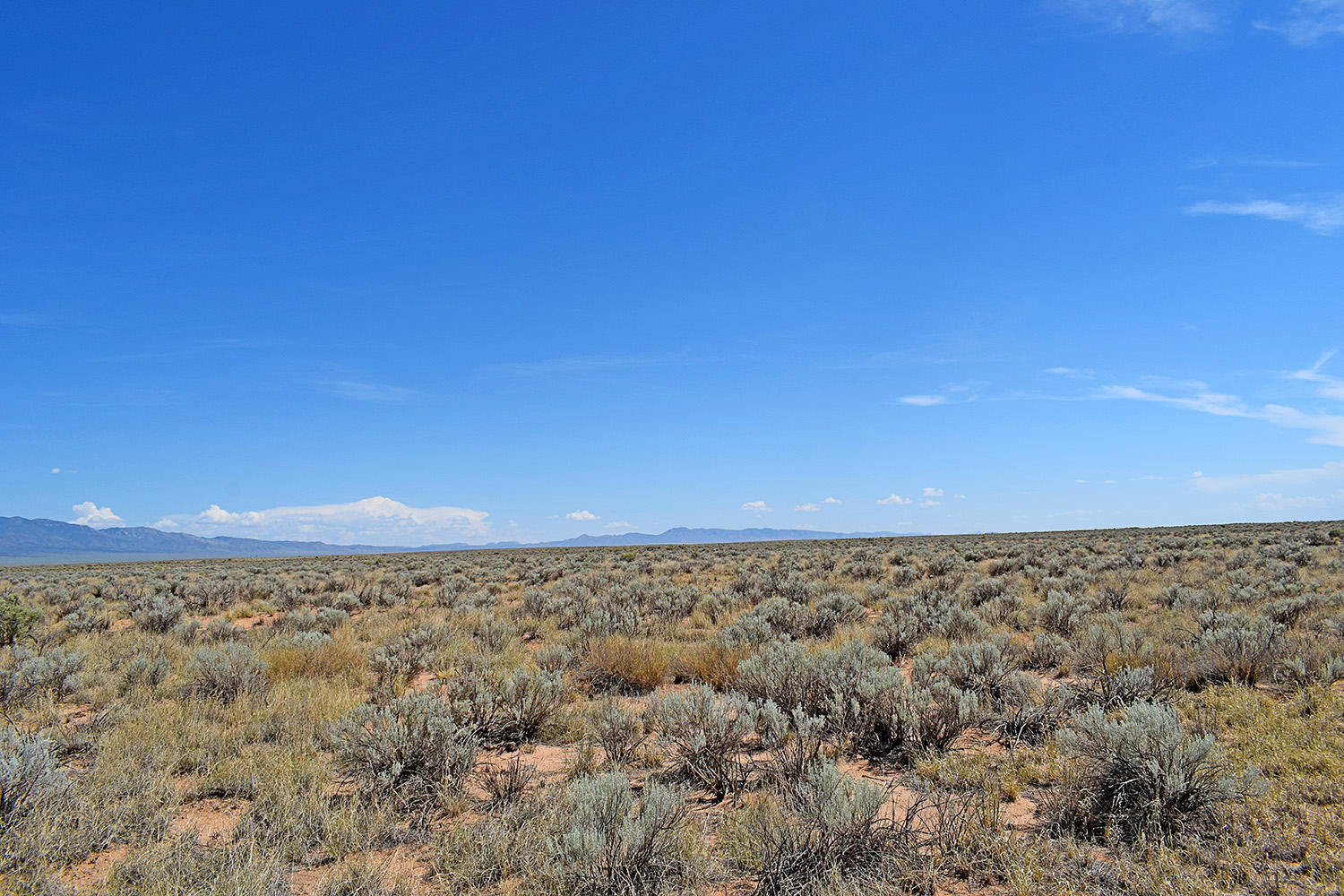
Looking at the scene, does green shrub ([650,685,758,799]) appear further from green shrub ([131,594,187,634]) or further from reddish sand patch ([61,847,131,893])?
green shrub ([131,594,187,634])

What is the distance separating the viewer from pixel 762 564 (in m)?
22.0

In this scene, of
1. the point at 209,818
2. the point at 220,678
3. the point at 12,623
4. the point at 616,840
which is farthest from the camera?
the point at 12,623

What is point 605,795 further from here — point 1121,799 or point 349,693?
point 349,693

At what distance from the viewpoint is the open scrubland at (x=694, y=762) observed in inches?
128

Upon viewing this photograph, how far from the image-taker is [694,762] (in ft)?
15.1

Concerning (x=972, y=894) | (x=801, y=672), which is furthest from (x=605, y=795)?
(x=801, y=672)

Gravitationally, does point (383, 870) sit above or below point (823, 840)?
below

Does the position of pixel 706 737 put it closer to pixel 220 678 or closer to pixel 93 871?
pixel 93 871

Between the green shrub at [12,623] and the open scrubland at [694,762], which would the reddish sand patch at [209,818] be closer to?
the open scrubland at [694,762]

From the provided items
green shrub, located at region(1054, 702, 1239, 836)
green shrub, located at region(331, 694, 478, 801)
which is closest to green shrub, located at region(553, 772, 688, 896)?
green shrub, located at region(331, 694, 478, 801)

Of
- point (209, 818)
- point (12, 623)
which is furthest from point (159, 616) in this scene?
point (209, 818)

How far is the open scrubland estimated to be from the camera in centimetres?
326

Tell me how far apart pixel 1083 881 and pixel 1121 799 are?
1.03 metres

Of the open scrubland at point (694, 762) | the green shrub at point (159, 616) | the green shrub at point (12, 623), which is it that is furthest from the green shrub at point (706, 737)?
the green shrub at point (159, 616)
